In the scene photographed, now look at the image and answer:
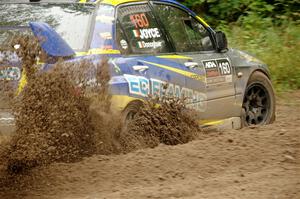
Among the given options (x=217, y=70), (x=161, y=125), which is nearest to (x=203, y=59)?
(x=217, y=70)

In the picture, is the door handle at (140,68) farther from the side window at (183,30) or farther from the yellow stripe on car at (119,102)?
the side window at (183,30)

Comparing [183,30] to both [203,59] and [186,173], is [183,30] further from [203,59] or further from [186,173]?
[186,173]

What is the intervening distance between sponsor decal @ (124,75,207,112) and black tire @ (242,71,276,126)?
1.10 meters

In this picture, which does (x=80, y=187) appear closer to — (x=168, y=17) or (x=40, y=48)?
(x=40, y=48)

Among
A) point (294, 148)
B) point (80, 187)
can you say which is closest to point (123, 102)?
point (80, 187)

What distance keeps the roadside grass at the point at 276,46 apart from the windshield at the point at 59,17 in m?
5.52

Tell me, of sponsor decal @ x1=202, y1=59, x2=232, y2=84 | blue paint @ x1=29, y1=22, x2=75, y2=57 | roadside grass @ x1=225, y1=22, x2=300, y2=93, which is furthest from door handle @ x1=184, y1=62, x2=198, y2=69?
roadside grass @ x1=225, y1=22, x2=300, y2=93

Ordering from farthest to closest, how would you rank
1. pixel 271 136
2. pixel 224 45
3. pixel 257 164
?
pixel 224 45 < pixel 271 136 < pixel 257 164

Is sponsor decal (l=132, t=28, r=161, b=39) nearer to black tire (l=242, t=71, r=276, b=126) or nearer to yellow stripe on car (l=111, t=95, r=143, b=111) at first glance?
yellow stripe on car (l=111, t=95, r=143, b=111)

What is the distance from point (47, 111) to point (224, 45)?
3.32 metres

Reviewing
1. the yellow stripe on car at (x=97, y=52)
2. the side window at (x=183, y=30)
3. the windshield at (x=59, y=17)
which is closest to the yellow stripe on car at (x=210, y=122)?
the side window at (x=183, y=30)

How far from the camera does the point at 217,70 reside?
8.14 m

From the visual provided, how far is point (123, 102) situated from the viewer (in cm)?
657

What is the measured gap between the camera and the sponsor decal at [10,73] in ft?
18.7
